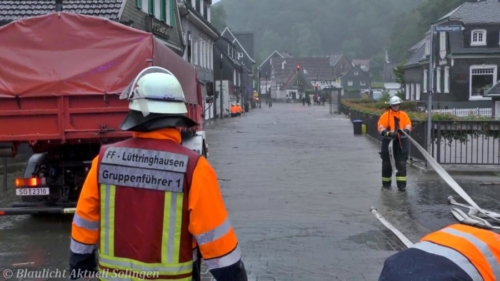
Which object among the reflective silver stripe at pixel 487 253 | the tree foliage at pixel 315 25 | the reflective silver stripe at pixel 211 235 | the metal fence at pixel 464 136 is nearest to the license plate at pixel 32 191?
the reflective silver stripe at pixel 211 235

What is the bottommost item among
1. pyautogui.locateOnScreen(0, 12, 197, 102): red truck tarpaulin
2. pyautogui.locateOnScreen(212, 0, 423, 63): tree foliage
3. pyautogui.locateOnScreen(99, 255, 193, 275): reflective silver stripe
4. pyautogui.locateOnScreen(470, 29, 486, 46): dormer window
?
pyautogui.locateOnScreen(99, 255, 193, 275): reflective silver stripe

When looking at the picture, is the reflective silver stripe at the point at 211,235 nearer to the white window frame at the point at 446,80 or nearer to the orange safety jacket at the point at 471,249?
the orange safety jacket at the point at 471,249

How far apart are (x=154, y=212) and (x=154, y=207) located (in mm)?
24

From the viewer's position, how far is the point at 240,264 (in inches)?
130

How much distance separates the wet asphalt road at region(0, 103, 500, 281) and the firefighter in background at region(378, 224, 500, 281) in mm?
4359

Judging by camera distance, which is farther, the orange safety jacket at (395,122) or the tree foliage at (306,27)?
the tree foliage at (306,27)

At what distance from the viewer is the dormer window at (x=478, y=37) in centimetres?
4716

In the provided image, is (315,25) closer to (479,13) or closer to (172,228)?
(479,13)

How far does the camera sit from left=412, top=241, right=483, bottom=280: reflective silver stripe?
2.32 m

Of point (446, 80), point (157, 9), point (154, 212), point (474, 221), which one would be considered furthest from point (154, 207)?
point (446, 80)

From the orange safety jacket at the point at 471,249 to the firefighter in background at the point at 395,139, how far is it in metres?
10.3

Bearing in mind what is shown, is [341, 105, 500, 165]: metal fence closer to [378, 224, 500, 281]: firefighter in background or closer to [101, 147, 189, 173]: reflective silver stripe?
[101, 147, 189, 173]: reflective silver stripe

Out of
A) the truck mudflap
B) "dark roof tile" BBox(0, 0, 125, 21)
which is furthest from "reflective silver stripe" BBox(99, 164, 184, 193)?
"dark roof tile" BBox(0, 0, 125, 21)

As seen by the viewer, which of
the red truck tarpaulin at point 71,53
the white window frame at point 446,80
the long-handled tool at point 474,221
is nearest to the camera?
the long-handled tool at point 474,221
